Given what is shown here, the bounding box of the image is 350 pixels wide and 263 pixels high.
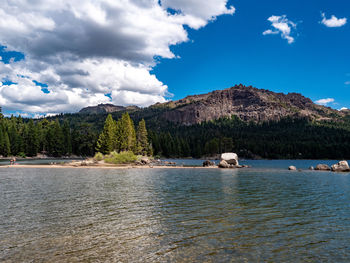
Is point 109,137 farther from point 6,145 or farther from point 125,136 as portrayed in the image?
point 6,145

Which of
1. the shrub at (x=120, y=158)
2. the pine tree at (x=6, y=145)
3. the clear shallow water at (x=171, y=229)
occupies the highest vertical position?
the pine tree at (x=6, y=145)

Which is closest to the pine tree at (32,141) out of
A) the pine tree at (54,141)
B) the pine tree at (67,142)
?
the pine tree at (54,141)

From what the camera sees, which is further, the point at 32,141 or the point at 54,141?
the point at 54,141

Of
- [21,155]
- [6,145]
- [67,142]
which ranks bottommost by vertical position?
[21,155]

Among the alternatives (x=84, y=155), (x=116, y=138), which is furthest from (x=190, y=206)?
(x=84, y=155)

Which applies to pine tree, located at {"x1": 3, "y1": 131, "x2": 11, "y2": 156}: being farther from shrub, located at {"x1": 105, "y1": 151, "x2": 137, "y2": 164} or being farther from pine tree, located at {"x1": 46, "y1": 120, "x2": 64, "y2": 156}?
shrub, located at {"x1": 105, "y1": 151, "x2": 137, "y2": 164}

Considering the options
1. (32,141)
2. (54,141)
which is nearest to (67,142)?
(54,141)

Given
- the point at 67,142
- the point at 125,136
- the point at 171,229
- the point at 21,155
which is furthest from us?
the point at 67,142

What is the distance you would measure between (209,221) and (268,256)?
589cm

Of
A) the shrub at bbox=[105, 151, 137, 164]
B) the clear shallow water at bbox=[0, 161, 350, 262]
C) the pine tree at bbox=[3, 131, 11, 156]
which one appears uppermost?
the pine tree at bbox=[3, 131, 11, 156]

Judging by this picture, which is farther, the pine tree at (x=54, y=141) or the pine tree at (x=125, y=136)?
the pine tree at (x=54, y=141)

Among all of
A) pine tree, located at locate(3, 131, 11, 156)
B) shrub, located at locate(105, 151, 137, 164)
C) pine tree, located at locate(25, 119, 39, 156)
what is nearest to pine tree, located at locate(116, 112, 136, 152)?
shrub, located at locate(105, 151, 137, 164)

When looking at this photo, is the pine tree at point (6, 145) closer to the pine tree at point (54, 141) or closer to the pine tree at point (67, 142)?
the pine tree at point (54, 141)

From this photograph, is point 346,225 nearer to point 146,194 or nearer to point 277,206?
point 277,206
